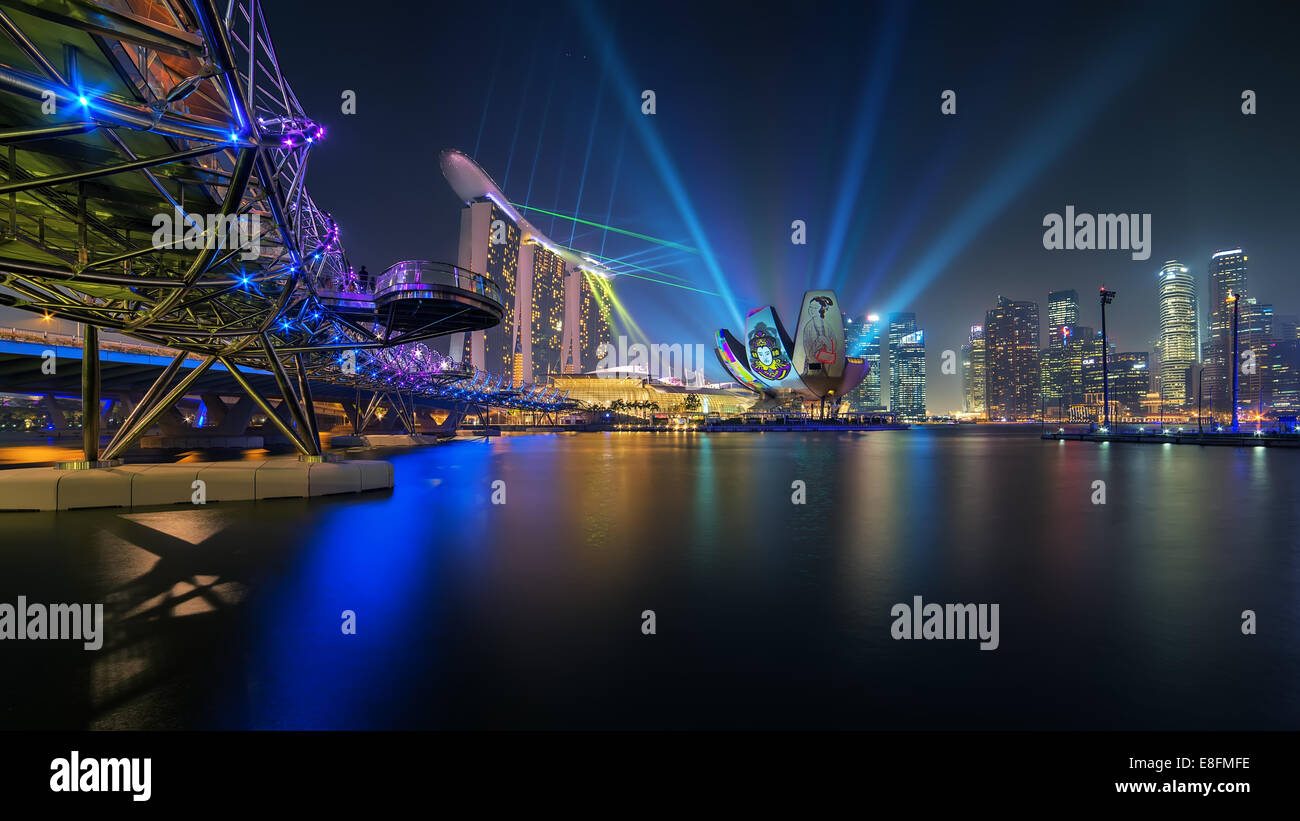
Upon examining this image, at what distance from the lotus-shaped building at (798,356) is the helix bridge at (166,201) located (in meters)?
97.1

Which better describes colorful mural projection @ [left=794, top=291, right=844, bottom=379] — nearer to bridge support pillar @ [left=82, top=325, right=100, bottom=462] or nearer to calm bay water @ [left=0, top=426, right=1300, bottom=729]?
calm bay water @ [left=0, top=426, right=1300, bottom=729]

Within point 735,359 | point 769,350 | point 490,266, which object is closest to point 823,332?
point 769,350

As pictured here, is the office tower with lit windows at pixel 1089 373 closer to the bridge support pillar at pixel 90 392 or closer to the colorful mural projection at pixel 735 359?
the colorful mural projection at pixel 735 359

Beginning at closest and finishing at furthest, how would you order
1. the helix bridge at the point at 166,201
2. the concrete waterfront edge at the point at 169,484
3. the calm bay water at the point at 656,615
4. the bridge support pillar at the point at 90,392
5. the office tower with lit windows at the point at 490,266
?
the calm bay water at the point at 656,615, the helix bridge at the point at 166,201, the concrete waterfront edge at the point at 169,484, the bridge support pillar at the point at 90,392, the office tower with lit windows at the point at 490,266

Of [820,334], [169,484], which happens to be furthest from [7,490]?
[820,334]

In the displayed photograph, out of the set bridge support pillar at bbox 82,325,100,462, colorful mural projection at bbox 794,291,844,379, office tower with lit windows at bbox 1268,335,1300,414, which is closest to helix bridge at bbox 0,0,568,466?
bridge support pillar at bbox 82,325,100,462

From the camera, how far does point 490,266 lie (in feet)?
545

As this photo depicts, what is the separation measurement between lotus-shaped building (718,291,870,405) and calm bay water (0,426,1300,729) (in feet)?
326

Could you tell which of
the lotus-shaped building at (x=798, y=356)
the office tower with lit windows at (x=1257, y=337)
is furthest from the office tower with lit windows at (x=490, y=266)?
the office tower with lit windows at (x=1257, y=337)

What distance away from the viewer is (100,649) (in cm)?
544

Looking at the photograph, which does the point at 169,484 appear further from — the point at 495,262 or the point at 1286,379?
the point at 1286,379

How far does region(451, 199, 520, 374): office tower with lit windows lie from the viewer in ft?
481

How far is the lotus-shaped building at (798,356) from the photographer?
109562 mm
